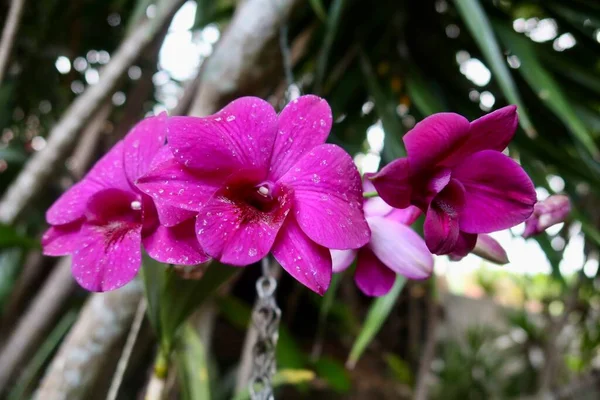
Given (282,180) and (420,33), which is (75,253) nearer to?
(282,180)

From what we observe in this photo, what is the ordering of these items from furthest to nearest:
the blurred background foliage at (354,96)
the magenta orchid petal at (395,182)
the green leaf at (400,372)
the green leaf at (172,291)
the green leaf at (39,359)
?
the green leaf at (400,372) < the green leaf at (39,359) < the blurred background foliage at (354,96) < the green leaf at (172,291) < the magenta orchid petal at (395,182)

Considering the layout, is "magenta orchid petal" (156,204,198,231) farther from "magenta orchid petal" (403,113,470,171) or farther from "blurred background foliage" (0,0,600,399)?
"blurred background foliage" (0,0,600,399)

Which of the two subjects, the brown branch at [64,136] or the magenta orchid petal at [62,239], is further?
the brown branch at [64,136]

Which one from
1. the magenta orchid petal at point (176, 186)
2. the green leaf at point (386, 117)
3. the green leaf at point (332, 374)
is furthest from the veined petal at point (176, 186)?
the green leaf at point (332, 374)

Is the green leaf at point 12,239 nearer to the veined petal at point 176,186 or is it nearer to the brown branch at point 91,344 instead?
the brown branch at point 91,344

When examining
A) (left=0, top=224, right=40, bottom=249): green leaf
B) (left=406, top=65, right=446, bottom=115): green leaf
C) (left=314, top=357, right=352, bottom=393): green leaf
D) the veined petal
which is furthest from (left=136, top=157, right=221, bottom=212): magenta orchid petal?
(left=314, top=357, right=352, bottom=393): green leaf

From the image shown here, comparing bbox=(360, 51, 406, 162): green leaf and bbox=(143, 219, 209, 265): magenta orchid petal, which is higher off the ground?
bbox=(143, 219, 209, 265): magenta orchid petal

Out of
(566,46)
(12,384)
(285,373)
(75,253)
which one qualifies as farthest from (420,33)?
(12,384)
